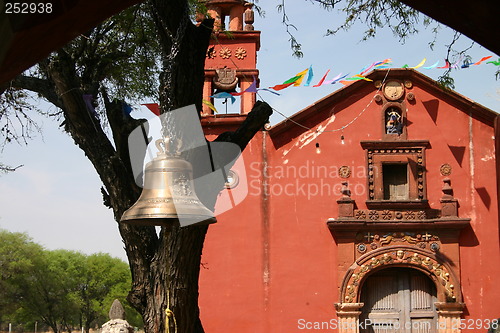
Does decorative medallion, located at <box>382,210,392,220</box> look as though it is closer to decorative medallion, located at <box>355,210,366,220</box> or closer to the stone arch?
decorative medallion, located at <box>355,210,366,220</box>

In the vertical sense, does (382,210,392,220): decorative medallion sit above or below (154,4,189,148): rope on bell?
above

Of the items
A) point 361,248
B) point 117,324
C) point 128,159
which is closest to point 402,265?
point 361,248

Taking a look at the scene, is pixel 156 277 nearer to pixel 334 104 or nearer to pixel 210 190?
pixel 210 190

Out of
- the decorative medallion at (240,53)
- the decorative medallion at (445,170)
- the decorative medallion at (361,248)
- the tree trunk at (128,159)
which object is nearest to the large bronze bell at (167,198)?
the tree trunk at (128,159)

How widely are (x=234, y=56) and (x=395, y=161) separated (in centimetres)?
396

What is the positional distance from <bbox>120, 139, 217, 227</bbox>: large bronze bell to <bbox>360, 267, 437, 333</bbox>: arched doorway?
34.0 feet

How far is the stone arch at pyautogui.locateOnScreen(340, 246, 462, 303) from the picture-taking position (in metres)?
14.7

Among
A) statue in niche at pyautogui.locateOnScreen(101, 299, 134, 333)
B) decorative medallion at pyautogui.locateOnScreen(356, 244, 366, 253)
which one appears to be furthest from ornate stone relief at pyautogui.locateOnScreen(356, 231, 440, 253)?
statue in niche at pyautogui.locateOnScreen(101, 299, 134, 333)

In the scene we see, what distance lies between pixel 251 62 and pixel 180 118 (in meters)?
10.4

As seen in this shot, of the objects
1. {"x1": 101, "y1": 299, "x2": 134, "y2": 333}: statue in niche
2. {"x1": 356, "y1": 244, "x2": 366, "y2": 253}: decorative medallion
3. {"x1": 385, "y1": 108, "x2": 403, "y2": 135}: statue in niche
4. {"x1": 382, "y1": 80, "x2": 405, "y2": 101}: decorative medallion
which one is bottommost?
{"x1": 101, "y1": 299, "x2": 134, "y2": 333}: statue in niche

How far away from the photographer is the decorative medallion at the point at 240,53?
1582 cm

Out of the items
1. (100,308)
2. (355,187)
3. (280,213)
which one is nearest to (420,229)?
(355,187)

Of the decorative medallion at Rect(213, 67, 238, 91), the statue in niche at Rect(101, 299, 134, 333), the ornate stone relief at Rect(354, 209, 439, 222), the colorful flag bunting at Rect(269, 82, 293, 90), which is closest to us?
the statue in niche at Rect(101, 299, 134, 333)

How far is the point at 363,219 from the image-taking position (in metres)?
15.0
